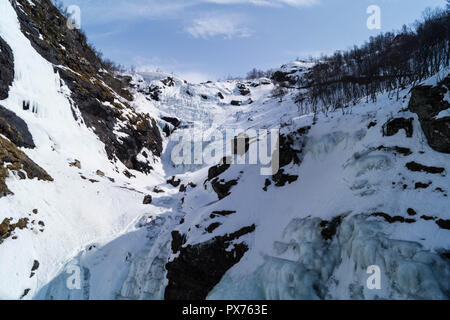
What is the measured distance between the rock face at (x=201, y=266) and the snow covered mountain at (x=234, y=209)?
5 cm

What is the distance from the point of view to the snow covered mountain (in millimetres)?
7322

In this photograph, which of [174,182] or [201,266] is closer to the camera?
[201,266]

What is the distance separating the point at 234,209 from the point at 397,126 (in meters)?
7.66

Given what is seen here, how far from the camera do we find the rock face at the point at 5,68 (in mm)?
18719

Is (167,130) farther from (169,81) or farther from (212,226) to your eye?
(212,226)

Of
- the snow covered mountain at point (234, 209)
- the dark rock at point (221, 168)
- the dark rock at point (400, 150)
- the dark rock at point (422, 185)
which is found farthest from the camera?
the dark rock at point (221, 168)

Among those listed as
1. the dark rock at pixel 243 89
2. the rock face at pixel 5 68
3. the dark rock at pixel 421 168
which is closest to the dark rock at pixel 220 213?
the dark rock at pixel 421 168

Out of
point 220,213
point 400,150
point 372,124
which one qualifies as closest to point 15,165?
point 220,213

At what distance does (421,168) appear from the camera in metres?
8.37

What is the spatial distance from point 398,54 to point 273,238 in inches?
1824

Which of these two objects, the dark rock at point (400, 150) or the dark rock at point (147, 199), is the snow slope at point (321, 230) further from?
the dark rock at point (147, 199)

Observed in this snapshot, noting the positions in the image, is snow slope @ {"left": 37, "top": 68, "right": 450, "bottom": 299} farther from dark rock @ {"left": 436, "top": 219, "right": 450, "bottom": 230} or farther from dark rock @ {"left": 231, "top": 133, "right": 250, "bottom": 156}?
dark rock @ {"left": 231, "top": 133, "right": 250, "bottom": 156}

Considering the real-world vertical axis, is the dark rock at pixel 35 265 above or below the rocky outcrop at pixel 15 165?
below

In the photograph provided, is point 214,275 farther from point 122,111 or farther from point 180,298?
point 122,111
